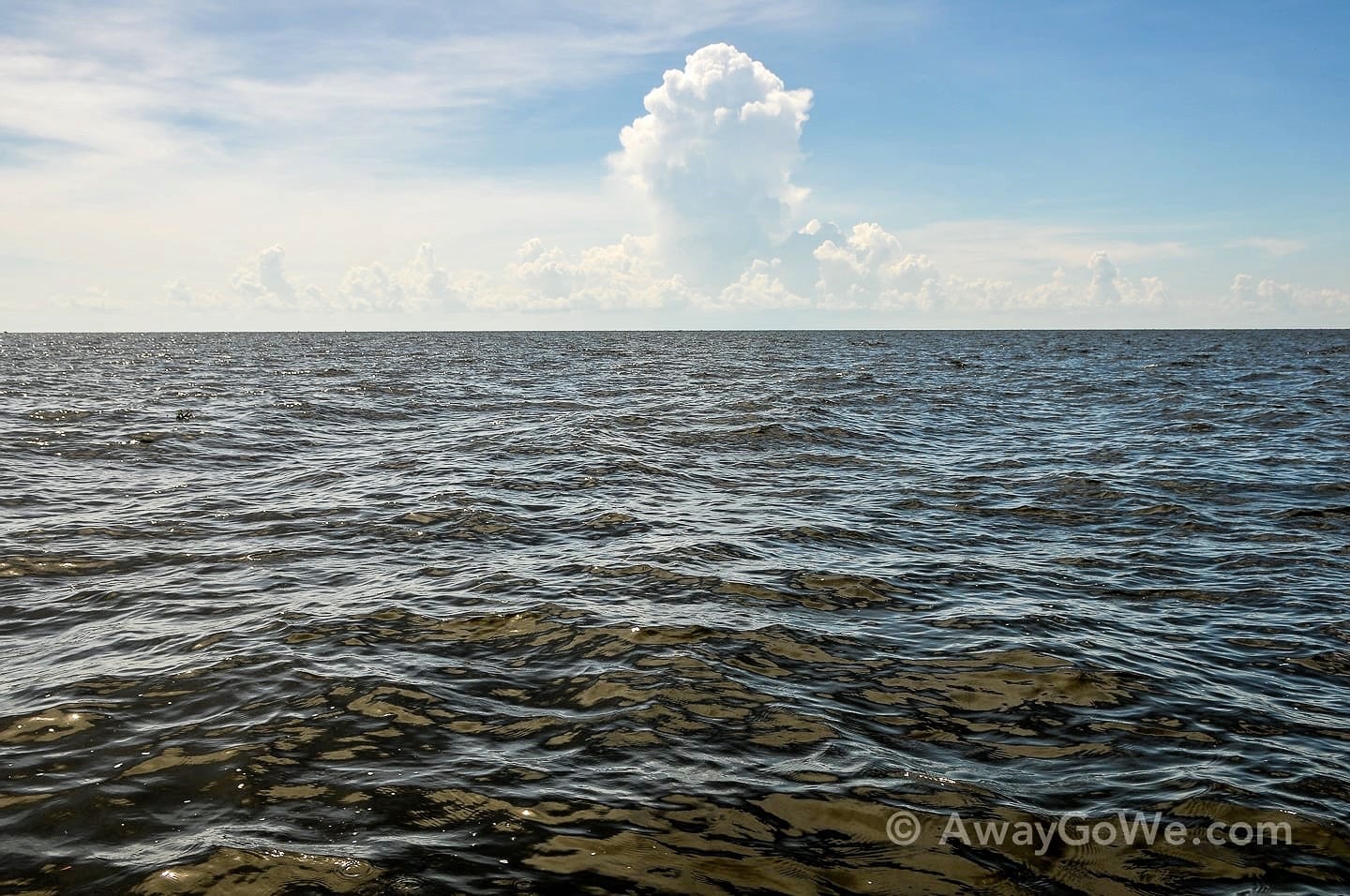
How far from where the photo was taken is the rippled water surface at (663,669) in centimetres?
572

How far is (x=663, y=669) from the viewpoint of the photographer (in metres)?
8.83

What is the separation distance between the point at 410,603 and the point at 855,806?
6.72 m

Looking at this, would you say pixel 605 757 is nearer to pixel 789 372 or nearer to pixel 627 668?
pixel 627 668

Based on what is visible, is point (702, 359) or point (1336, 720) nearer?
point (1336, 720)

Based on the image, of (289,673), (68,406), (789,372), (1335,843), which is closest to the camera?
(1335,843)

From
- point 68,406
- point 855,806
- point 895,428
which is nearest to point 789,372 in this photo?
point 895,428

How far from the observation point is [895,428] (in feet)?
90.3

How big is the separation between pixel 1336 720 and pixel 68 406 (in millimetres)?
37155

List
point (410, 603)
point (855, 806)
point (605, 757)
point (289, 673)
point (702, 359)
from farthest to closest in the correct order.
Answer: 1. point (702, 359)
2. point (410, 603)
3. point (289, 673)
4. point (605, 757)
5. point (855, 806)

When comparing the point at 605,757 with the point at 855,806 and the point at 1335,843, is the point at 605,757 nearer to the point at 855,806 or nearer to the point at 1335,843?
the point at 855,806

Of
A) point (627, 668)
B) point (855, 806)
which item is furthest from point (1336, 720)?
point (627, 668)

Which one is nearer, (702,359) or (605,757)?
(605,757)

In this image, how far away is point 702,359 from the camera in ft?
233

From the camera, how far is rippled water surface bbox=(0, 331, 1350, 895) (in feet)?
18.8
